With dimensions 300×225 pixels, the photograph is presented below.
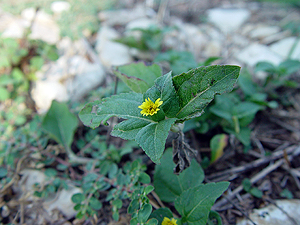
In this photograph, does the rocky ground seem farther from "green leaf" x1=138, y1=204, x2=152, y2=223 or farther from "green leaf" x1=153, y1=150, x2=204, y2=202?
"green leaf" x1=138, y1=204, x2=152, y2=223

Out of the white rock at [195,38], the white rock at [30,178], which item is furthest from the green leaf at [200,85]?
the white rock at [195,38]

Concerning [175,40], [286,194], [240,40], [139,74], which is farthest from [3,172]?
[240,40]

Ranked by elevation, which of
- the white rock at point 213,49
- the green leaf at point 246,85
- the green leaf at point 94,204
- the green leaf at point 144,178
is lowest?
the green leaf at point 94,204

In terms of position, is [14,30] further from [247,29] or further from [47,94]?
[247,29]

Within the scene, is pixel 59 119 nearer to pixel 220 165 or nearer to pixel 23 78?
pixel 23 78

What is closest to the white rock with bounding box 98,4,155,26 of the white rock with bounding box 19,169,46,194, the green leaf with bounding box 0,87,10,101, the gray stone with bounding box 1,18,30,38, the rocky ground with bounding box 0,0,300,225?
the rocky ground with bounding box 0,0,300,225

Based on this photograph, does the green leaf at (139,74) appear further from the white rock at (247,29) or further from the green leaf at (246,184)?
the white rock at (247,29)

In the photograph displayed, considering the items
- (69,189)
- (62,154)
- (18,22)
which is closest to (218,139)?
(69,189)
